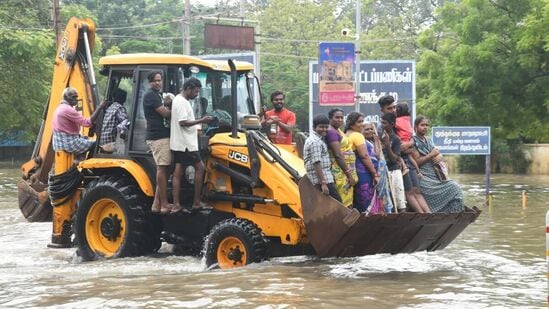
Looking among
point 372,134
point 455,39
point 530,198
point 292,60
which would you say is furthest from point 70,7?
point 372,134

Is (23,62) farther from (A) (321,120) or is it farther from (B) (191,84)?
(A) (321,120)

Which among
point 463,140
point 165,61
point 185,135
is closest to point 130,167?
point 185,135

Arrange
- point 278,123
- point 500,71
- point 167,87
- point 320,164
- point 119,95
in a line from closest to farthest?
point 320,164
point 167,87
point 119,95
point 278,123
point 500,71

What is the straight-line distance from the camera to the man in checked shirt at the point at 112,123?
12898 millimetres

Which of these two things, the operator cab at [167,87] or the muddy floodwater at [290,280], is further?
the operator cab at [167,87]

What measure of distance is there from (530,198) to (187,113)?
17041 mm

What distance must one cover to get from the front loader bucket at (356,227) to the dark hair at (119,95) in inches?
134

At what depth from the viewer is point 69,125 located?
43.3 feet

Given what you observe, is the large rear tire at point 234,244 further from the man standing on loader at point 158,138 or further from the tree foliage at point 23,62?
the tree foliage at point 23,62

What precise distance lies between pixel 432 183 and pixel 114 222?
4.33 metres

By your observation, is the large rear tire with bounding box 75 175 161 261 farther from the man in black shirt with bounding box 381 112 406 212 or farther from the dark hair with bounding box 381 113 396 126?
the dark hair with bounding box 381 113 396 126

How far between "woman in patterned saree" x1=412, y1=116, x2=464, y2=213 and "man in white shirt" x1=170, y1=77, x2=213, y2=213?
2.77 meters

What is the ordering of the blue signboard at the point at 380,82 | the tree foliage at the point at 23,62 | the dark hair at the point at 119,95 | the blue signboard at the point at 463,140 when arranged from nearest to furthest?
the dark hair at the point at 119,95
the blue signboard at the point at 463,140
the tree foliage at the point at 23,62
the blue signboard at the point at 380,82

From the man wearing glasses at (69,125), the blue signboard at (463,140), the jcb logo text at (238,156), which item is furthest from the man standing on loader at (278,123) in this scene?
the blue signboard at (463,140)
